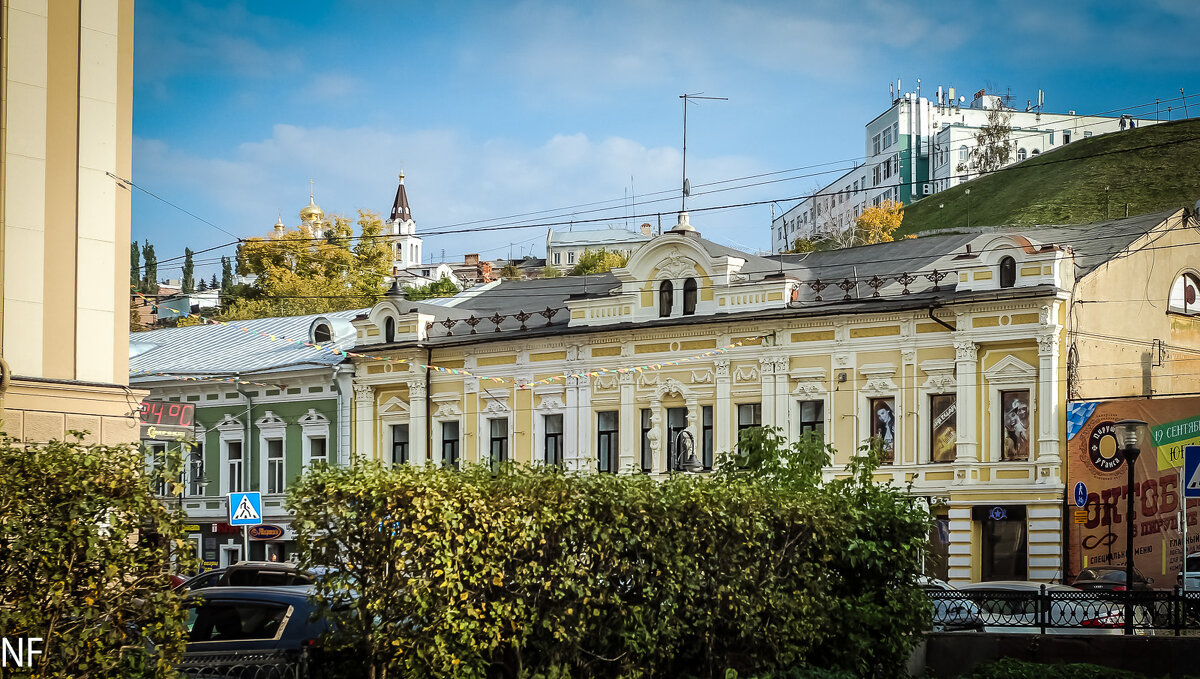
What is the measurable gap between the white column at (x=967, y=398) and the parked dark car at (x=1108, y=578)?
396 cm

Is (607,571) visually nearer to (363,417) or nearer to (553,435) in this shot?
(553,435)

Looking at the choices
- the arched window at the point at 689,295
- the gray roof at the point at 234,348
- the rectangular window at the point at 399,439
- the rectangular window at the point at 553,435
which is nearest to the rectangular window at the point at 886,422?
the arched window at the point at 689,295

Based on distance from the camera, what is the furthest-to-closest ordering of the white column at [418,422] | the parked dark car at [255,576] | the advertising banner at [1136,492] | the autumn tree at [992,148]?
the autumn tree at [992,148], the white column at [418,422], the advertising banner at [1136,492], the parked dark car at [255,576]

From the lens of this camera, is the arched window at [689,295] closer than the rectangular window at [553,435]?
Yes

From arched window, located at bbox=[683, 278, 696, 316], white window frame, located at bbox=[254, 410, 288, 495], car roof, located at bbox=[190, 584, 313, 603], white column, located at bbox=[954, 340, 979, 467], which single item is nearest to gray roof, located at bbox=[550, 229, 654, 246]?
white window frame, located at bbox=[254, 410, 288, 495]

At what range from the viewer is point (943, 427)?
36188mm

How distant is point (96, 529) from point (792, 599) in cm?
736

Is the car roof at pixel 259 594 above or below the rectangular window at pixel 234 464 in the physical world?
above

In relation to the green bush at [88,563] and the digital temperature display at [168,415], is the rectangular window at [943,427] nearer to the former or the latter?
the digital temperature display at [168,415]

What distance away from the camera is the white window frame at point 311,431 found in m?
45.8

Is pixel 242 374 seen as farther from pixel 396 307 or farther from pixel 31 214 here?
pixel 31 214

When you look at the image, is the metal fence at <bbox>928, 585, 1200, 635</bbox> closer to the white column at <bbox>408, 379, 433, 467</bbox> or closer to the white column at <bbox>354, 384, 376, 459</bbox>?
the white column at <bbox>408, 379, 433, 467</bbox>

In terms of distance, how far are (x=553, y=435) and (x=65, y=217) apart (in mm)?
26186

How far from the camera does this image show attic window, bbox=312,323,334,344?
157ft
